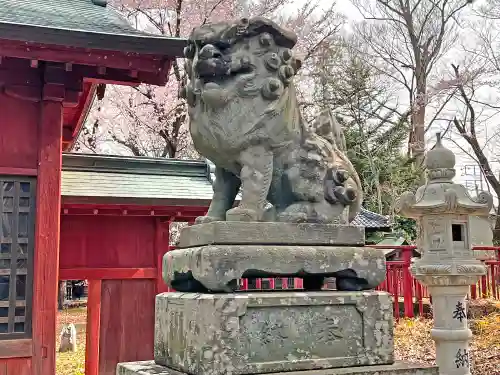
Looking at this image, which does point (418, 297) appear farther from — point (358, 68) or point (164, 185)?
point (358, 68)

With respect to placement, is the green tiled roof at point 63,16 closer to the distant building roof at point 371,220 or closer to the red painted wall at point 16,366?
the red painted wall at point 16,366

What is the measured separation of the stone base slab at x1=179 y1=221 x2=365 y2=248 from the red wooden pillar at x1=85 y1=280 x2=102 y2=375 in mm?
4842

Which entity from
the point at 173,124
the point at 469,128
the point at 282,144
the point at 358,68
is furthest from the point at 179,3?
the point at 282,144

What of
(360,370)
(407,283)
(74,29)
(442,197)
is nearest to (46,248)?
(74,29)

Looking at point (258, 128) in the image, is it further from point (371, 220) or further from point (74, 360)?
point (371, 220)

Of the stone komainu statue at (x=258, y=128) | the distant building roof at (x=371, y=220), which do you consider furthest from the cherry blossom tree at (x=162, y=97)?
the stone komainu statue at (x=258, y=128)

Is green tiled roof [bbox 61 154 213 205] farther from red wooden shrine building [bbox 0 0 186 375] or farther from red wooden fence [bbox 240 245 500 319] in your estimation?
red wooden fence [bbox 240 245 500 319]

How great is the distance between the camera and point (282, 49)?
9.71 feet

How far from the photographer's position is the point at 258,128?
2838 mm

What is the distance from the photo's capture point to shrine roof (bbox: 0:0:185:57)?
4305 millimetres

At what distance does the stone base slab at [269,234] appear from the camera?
2.63 m

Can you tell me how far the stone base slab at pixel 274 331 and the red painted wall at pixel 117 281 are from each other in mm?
4424

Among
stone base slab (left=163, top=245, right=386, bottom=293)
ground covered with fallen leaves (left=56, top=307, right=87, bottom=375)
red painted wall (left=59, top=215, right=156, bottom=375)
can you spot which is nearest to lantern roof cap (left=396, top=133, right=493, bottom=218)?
red painted wall (left=59, top=215, right=156, bottom=375)

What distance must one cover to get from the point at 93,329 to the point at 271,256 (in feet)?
18.9
